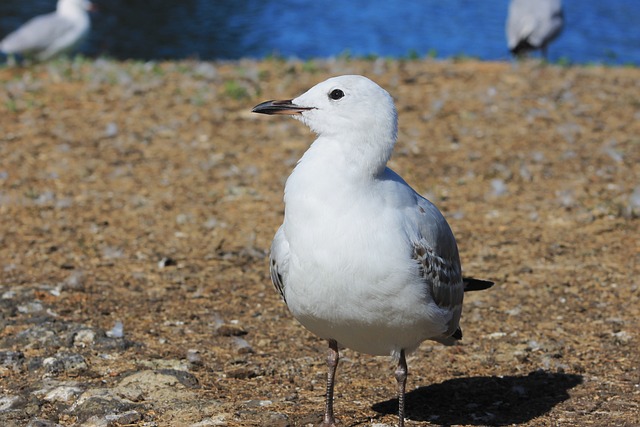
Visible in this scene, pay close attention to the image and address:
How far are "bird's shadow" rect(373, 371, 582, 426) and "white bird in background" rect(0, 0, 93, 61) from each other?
11087mm

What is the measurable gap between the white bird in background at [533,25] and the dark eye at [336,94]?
10676mm

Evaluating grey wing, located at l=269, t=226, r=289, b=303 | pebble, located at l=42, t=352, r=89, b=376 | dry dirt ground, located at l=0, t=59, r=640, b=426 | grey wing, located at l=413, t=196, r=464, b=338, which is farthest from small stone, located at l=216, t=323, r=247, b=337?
grey wing, located at l=413, t=196, r=464, b=338

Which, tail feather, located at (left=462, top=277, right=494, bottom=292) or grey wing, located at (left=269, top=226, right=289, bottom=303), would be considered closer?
grey wing, located at (left=269, top=226, right=289, bottom=303)

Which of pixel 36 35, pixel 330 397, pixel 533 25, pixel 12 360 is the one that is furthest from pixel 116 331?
pixel 533 25

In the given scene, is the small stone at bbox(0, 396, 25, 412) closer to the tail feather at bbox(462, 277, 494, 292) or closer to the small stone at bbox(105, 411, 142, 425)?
the small stone at bbox(105, 411, 142, 425)

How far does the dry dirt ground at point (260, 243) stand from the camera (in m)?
5.24

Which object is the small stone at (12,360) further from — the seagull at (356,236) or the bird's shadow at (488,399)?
the bird's shadow at (488,399)

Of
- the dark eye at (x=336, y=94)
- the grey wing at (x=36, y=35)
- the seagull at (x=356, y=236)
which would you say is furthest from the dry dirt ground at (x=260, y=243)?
the grey wing at (x=36, y=35)

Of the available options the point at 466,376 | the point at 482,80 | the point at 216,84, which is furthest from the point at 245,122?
the point at 466,376

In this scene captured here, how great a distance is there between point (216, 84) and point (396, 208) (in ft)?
23.7

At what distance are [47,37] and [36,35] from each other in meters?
0.19

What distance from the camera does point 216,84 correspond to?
1127 centimetres

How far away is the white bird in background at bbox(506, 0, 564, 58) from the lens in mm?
14438

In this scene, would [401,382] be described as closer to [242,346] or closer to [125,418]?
[125,418]
